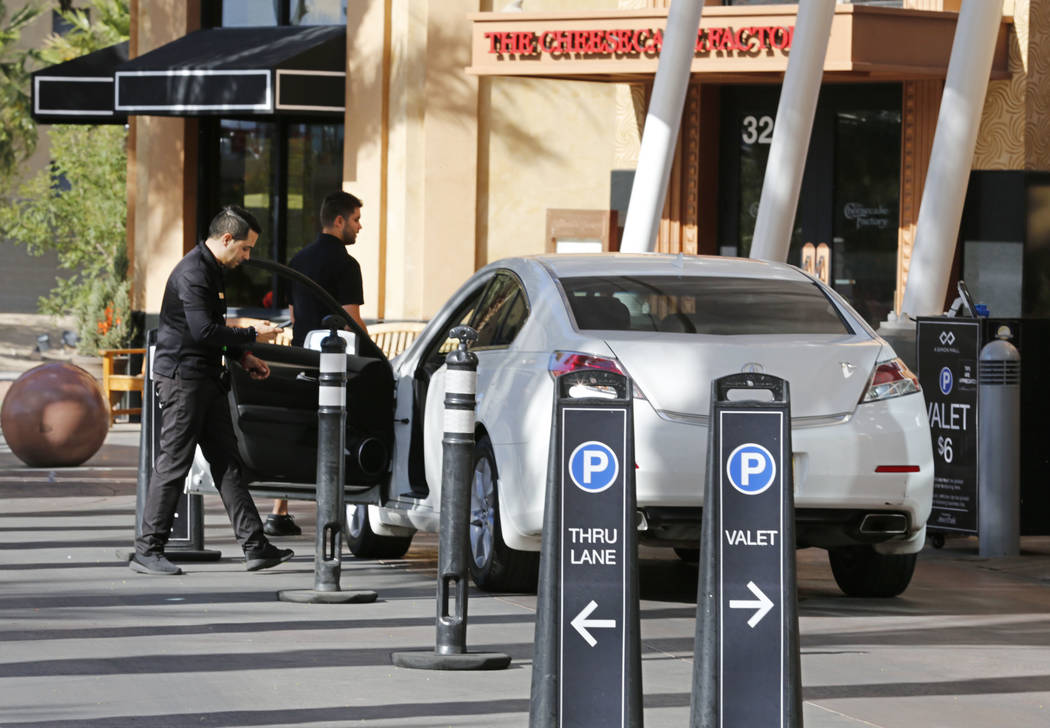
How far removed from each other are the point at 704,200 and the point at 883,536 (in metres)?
11.4

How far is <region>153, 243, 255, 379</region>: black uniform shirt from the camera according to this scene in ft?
31.2

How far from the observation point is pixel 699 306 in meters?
8.80

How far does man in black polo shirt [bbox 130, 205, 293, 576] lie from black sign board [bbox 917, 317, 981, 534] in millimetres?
3988

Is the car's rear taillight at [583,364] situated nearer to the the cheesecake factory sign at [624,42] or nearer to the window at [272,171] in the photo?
the the cheesecake factory sign at [624,42]

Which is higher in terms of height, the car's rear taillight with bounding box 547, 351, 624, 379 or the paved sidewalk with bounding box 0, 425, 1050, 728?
the car's rear taillight with bounding box 547, 351, 624, 379

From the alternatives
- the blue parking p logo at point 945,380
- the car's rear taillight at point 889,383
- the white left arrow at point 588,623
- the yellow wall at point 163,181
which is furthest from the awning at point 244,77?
the white left arrow at point 588,623

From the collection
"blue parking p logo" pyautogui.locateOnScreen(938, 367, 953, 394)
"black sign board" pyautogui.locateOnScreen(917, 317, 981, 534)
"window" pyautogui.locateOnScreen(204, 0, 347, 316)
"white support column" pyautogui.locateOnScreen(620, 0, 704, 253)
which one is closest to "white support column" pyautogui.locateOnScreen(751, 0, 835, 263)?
"white support column" pyautogui.locateOnScreen(620, 0, 704, 253)

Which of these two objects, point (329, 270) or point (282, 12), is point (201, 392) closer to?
point (329, 270)

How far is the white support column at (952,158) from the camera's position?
44.0ft

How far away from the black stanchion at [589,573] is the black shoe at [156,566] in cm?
444

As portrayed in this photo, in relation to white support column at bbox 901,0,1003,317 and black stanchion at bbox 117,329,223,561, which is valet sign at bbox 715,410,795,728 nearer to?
black stanchion at bbox 117,329,223,561

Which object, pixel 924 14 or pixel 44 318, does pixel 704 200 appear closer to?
pixel 924 14

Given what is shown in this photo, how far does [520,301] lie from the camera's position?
30.1ft

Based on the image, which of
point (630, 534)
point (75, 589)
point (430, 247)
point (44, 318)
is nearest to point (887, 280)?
point (430, 247)
